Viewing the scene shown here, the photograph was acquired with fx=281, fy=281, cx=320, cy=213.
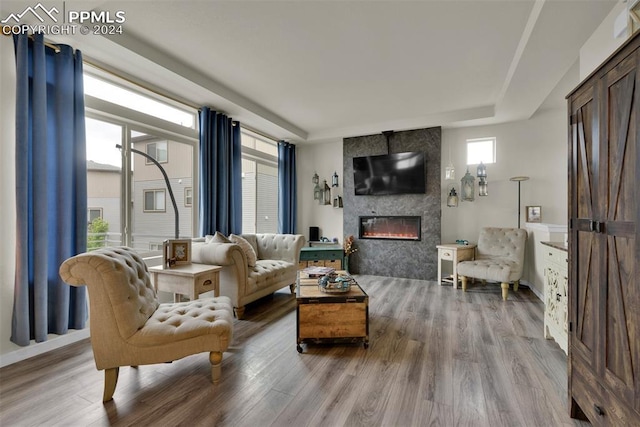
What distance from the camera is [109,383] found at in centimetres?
168

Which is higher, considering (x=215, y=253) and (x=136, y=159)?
(x=136, y=159)

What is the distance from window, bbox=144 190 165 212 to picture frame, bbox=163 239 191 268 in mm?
755

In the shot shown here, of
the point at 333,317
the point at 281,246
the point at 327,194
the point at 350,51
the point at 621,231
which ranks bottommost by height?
the point at 333,317

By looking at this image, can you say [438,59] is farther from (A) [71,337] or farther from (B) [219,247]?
(A) [71,337]

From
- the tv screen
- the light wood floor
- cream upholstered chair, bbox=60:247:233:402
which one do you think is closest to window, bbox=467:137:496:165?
the tv screen

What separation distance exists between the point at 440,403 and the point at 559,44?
2955 millimetres

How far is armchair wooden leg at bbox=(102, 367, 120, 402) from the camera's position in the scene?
167 cm

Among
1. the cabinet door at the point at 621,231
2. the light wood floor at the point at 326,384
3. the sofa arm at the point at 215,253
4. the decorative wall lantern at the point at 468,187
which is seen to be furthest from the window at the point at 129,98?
the decorative wall lantern at the point at 468,187

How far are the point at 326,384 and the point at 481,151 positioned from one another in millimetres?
4512

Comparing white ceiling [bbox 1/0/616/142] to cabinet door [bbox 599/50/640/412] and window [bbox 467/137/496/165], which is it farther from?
cabinet door [bbox 599/50/640/412]

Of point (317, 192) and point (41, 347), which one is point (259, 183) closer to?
point (317, 192)

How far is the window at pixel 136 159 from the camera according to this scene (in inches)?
111

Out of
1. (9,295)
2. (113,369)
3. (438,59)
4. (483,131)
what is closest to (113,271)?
(113,369)

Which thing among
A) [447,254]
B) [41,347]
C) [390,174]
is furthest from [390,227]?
[41,347]
